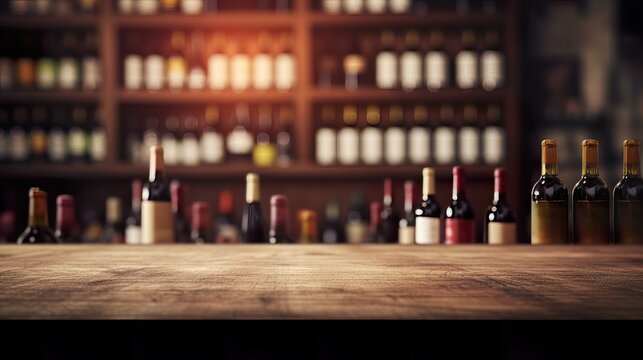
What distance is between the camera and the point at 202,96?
2.77 meters

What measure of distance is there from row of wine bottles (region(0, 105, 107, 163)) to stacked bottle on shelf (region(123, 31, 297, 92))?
0.92 feet

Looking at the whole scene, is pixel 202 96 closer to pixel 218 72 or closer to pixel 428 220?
pixel 218 72

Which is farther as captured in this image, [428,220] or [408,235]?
[408,235]

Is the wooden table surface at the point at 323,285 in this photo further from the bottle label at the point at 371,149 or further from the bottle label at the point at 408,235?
the bottle label at the point at 371,149

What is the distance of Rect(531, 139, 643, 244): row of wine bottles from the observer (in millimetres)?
1258

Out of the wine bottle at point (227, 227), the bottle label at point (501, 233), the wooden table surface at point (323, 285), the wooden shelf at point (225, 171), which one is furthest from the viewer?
the wooden shelf at point (225, 171)

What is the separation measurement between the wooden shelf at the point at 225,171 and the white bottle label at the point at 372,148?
4 cm

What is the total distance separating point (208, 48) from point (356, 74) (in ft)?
2.16

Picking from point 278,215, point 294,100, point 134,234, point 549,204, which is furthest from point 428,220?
point 294,100

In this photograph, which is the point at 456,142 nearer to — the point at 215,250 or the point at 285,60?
the point at 285,60

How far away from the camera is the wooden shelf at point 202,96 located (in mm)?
2748

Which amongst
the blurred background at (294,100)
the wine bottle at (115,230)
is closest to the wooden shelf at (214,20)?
the blurred background at (294,100)

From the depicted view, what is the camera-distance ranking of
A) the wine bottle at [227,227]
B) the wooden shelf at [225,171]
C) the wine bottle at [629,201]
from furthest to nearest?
the wooden shelf at [225,171] < the wine bottle at [227,227] < the wine bottle at [629,201]

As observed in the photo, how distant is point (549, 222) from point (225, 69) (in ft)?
5.94
